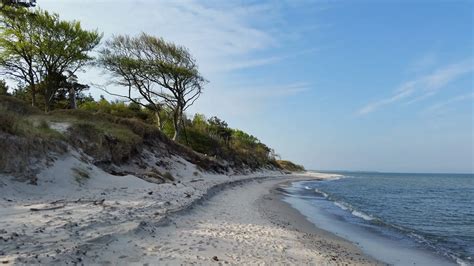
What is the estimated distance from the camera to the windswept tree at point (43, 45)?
30.6 metres

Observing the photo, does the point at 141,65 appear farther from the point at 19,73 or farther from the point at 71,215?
the point at 71,215

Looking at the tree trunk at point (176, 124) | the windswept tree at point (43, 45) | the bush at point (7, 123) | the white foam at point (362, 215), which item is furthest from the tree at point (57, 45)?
the white foam at point (362, 215)

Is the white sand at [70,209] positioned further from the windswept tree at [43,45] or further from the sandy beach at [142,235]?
the windswept tree at [43,45]

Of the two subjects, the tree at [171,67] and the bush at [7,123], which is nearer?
the bush at [7,123]

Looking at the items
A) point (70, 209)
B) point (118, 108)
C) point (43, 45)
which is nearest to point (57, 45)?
point (43, 45)

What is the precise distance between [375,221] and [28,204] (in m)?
13.9

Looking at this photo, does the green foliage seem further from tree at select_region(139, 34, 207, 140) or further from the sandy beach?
the sandy beach

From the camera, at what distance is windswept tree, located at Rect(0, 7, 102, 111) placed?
30.6m

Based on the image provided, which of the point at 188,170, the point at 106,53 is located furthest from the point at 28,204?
the point at 106,53

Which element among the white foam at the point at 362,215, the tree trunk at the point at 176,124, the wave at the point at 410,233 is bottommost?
the wave at the point at 410,233

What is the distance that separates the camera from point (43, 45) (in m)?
31.2

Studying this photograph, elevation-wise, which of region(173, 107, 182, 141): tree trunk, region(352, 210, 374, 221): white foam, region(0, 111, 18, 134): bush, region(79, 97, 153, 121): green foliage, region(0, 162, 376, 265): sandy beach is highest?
region(79, 97, 153, 121): green foliage

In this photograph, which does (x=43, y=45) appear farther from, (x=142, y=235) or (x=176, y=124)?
(x=142, y=235)

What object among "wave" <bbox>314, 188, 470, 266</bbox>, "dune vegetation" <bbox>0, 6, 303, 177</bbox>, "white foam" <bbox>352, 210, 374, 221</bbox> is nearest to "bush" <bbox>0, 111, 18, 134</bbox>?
"dune vegetation" <bbox>0, 6, 303, 177</bbox>
